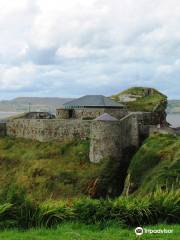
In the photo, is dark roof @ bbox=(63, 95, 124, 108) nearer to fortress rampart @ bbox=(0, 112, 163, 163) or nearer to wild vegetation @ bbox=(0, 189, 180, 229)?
fortress rampart @ bbox=(0, 112, 163, 163)

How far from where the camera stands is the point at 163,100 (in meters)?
51.8

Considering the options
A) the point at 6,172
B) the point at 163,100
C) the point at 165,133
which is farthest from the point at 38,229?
the point at 163,100

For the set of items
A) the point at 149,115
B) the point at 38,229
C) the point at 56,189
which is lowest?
the point at 56,189

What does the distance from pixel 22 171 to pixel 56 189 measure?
5.28 m

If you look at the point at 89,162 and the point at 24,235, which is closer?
the point at 24,235

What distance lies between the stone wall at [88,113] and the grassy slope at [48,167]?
3.94 metres

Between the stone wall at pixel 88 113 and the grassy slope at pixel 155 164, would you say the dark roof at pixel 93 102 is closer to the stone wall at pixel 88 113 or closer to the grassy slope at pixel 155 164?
the stone wall at pixel 88 113

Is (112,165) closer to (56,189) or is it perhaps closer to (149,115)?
(56,189)

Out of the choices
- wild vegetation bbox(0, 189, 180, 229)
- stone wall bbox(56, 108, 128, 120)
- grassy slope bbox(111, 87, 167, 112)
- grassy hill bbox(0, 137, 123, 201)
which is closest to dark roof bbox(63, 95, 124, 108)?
stone wall bbox(56, 108, 128, 120)

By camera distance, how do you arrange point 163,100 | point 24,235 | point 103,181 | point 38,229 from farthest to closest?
point 163,100 < point 103,181 < point 38,229 < point 24,235

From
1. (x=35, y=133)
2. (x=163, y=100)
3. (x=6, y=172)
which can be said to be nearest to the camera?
(x=6, y=172)

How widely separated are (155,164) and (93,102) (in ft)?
50.2

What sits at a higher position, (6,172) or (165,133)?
(165,133)

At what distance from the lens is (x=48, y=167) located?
37625 mm
